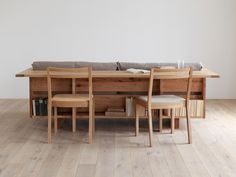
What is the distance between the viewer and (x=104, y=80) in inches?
174

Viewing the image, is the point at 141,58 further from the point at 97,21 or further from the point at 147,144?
the point at 147,144

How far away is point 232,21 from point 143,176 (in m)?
4.11

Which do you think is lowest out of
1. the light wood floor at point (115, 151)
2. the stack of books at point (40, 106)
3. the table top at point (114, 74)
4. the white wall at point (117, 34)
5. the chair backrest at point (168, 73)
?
the light wood floor at point (115, 151)

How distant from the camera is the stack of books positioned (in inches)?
174

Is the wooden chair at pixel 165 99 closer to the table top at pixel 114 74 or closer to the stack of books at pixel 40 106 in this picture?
the table top at pixel 114 74

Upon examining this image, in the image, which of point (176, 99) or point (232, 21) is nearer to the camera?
point (176, 99)

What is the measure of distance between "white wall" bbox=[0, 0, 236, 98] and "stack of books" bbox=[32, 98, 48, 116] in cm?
219

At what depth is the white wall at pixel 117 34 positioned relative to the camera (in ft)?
21.2

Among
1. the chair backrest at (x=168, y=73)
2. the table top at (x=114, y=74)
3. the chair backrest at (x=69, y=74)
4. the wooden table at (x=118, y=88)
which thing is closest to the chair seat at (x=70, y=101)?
the chair backrest at (x=69, y=74)

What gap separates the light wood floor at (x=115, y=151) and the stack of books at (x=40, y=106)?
186mm

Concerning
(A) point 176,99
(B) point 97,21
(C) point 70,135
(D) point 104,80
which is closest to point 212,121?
(A) point 176,99

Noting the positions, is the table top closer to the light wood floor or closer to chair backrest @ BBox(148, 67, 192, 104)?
chair backrest @ BBox(148, 67, 192, 104)

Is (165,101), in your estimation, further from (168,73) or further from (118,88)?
(118,88)

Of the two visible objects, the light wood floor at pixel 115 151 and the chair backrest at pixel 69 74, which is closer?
the light wood floor at pixel 115 151
